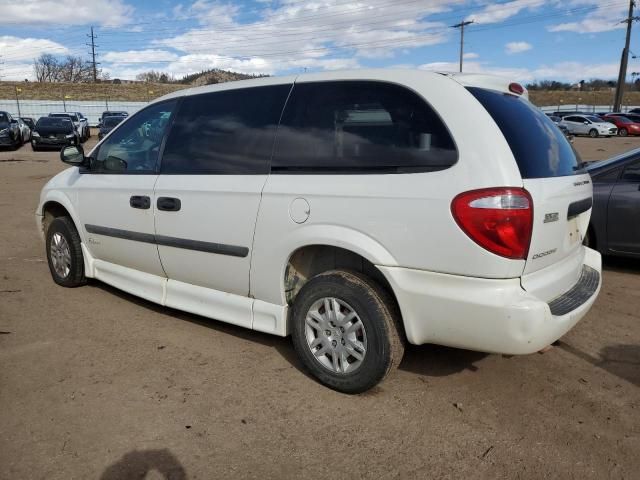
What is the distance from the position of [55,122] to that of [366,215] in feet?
79.2

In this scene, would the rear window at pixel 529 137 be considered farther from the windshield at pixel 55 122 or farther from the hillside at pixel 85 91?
the hillside at pixel 85 91

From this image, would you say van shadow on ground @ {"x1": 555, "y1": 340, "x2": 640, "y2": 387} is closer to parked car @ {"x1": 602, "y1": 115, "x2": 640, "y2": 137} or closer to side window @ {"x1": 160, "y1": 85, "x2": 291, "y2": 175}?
side window @ {"x1": 160, "y1": 85, "x2": 291, "y2": 175}

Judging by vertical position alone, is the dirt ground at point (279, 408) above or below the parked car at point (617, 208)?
below

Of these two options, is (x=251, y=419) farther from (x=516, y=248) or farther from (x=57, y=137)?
(x=57, y=137)

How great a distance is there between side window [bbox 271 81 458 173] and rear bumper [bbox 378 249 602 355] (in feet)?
1.98

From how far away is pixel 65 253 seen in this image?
205 inches

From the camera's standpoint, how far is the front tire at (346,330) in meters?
3.03

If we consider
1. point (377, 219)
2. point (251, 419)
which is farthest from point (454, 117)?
point (251, 419)

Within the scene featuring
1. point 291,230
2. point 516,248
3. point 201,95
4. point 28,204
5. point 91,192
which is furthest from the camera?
point 28,204

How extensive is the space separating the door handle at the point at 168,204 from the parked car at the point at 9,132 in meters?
21.6

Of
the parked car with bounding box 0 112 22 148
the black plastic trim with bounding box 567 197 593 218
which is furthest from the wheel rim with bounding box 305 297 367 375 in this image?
the parked car with bounding box 0 112 22 148

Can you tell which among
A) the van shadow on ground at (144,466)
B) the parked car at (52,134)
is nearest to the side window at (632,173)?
the van shadow on ground at (144,466)

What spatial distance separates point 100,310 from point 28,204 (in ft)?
22.4

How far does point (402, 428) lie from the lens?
291 centimetres
